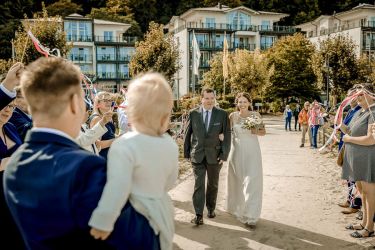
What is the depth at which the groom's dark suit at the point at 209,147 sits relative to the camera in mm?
6617

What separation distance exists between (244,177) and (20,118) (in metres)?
3.88

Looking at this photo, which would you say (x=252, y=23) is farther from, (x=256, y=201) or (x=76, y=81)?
(x=76, y=81)

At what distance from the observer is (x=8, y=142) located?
3.21 metres

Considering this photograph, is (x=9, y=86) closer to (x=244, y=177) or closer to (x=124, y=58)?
(x=244, y=177)

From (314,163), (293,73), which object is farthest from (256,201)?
(293,73)

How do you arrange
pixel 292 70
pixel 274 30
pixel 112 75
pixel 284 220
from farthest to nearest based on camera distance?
pixel 274 30 < pixel 112 75 < pixel 292 70 < pixel 284 220

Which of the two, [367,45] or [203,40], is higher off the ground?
[203,40]

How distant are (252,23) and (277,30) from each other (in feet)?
17.4

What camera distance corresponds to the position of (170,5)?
243 ft

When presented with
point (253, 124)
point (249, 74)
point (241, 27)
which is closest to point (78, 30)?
point (241, 27)

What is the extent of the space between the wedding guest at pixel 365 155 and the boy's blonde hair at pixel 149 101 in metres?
4.26

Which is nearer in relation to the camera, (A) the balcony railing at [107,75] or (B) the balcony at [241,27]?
(B) the balcony at [241,27]

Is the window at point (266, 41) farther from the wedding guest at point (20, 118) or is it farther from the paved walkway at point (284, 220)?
the wedding guest at point (20, 118)

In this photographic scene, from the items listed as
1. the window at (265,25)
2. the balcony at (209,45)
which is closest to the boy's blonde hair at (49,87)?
the balcony at (209,45)
